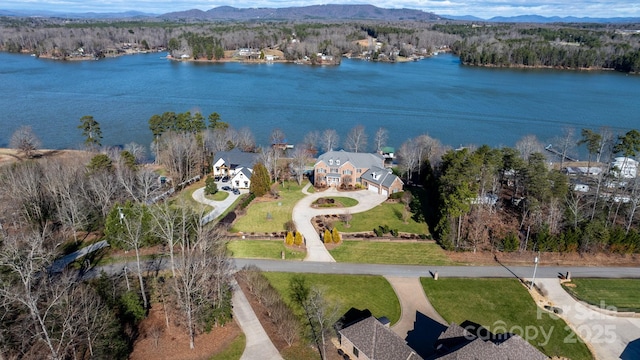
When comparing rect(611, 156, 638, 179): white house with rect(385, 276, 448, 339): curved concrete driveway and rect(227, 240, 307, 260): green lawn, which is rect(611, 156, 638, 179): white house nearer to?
rect(385, 276, 448, 339): curved concrete driveway

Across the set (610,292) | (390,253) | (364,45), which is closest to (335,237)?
(390,253)

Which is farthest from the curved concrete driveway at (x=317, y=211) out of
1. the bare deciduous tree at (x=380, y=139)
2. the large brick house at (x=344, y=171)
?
the bare deciduous tree at (x=380, y=139)

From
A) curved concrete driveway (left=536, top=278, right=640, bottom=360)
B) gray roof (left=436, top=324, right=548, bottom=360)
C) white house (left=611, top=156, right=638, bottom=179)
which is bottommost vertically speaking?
curved concrete driveway (left=536, top=278, right=640, bottom=360)

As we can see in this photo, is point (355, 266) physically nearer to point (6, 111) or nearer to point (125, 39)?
point (6, 111)

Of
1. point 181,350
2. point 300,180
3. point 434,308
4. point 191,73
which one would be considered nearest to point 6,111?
point 191,73

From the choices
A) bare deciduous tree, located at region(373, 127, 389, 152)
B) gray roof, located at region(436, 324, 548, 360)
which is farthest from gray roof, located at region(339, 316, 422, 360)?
bare deciduous tree, located at region(373, 127, 389, 152)
